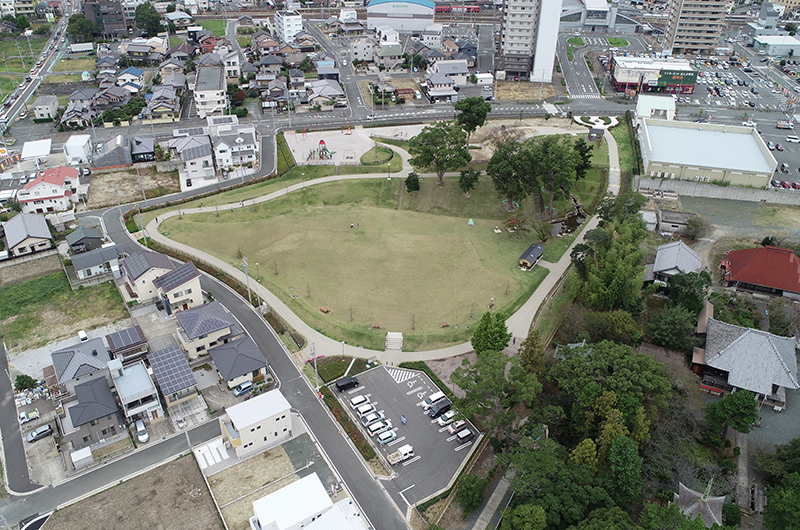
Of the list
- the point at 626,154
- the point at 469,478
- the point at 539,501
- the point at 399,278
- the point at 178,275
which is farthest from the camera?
the point at 626,154

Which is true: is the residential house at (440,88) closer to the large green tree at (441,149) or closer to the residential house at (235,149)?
the large green tree at (441,149)

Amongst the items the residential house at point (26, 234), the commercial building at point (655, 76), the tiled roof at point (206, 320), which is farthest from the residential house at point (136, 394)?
the commercial building at point (655, 76)

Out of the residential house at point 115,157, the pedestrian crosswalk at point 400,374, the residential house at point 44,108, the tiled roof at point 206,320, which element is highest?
the residential house at point 44,108

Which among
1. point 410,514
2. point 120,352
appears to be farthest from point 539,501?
point 120,352

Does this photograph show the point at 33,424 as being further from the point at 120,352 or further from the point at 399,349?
the point at 399,349

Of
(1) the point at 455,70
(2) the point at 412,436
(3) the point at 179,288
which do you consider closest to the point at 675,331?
(2) the point at 412,436

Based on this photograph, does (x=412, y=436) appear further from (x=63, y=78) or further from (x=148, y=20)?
(x=148, y=20)
